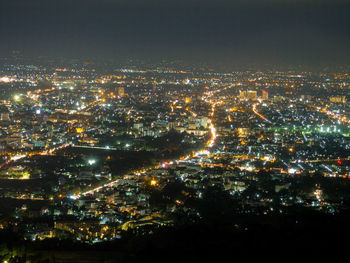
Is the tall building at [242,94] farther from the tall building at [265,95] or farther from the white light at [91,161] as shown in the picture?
the white light at [91,161]

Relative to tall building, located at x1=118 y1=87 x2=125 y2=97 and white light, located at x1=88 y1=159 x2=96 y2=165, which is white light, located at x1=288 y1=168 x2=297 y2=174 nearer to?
white light, located at x1=88 y1=159 x2=96 y2=165

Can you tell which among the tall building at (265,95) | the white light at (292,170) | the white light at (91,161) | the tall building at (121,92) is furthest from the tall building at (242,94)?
the white light at (91,161)

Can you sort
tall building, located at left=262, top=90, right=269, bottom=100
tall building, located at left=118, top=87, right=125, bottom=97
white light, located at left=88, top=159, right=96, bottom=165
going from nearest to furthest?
white light, located at left=88, top=159, right=96, bottom=165, tall building, located at left=118, top=87, right=125, bottom=97, tall building, located at left=262, top=90, right=269, bottom=100

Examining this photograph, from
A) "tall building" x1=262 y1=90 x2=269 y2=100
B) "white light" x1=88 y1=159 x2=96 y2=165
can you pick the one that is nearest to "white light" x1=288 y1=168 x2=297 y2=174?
"white light" x1=88 y1=159 x2=96 y2=165

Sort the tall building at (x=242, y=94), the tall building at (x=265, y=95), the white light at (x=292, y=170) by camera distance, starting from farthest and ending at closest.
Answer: the tall building at (x=242, y=94)
the tall building at (x=265, y=95)
the white light at (x=292, y=170)

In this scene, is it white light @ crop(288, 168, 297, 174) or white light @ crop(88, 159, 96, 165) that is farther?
white light @ crop(88, 159, 96, 165)

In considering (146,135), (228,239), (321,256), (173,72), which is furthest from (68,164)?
(173,72)

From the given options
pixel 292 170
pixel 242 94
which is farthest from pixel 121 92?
pixel 292 170

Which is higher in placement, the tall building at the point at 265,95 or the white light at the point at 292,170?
the tall building at the point at 265,95

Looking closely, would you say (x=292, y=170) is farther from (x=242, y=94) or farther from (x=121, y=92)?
(x=242, y=94)

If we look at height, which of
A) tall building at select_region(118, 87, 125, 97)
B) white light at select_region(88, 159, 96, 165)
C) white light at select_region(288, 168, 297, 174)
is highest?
tall building at select_region(118, 87, 125, 97)

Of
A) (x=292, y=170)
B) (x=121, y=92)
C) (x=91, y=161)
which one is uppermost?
(x=121, y=92)
